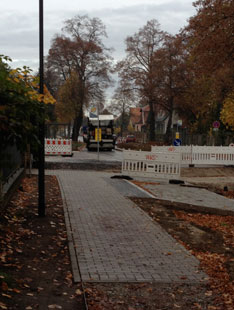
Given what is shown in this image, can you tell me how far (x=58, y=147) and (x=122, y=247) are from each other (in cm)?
2091

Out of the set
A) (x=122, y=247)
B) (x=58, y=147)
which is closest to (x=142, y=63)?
(x=58, y=147)

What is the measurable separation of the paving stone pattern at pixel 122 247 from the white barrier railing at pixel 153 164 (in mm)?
5955

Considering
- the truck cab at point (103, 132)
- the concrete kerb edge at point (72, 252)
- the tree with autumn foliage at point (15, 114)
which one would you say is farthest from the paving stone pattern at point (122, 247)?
the truck cab at point (103, 132)

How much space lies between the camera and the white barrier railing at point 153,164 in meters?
16.7

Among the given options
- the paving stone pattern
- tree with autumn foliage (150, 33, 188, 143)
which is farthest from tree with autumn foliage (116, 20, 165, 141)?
the paving stone pattern

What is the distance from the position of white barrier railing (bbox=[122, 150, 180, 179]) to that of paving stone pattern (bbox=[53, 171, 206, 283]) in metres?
5.95

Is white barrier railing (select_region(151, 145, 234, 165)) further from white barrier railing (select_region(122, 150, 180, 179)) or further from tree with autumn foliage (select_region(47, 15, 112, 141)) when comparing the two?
tree with autumn foliage (select_region(47, 15, 112, 141))

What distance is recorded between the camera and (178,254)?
21.6 feet

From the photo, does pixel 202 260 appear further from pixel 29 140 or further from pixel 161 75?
pixel 161 75

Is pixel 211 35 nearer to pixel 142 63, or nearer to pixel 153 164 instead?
pixel 153 164

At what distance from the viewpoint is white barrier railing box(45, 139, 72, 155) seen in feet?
88.4

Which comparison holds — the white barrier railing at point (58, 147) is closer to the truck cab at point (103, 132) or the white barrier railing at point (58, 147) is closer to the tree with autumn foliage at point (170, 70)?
the truck cab at point (103, 132)

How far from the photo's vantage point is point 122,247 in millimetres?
6852

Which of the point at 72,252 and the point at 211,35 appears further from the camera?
the point at 211,35
